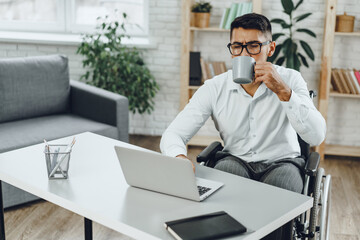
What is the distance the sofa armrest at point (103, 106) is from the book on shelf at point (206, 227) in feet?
6.92

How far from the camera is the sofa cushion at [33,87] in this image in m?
3.47

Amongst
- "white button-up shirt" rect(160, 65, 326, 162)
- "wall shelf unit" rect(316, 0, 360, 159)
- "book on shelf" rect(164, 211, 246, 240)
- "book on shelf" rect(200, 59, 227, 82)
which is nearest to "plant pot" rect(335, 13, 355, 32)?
"wall shelf unit" rect(316, 0, 360, 159)

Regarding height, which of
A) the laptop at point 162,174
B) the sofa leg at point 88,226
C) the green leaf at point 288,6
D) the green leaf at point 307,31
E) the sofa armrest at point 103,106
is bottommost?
the sofa leg at point 88,226

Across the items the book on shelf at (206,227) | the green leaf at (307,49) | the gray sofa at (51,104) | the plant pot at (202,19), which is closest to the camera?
the book on shelf at (206,227)

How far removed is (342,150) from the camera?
4215 millimetres

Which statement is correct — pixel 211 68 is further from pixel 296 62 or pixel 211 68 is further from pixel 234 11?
pixel 296 62

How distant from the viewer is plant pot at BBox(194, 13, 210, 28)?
4.13 meters

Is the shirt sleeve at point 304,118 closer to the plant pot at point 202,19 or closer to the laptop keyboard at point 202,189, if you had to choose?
the laptop keyboard at point 202,189

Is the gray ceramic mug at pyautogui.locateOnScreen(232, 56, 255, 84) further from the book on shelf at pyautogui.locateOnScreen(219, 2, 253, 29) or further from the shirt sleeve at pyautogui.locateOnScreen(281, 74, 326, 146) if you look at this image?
the book on shelf at pyautogui.locateOnScreen(219, 2, 253, 29)

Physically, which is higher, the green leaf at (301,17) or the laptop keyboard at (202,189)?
the green leaf at (301,17)

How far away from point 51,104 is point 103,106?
1.47 ft

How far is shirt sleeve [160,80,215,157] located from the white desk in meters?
0.20

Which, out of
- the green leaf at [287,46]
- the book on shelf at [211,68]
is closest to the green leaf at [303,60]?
the green leaf at [287,46]

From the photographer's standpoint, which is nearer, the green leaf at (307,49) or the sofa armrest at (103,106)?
the sofa armrest at (103,106)
